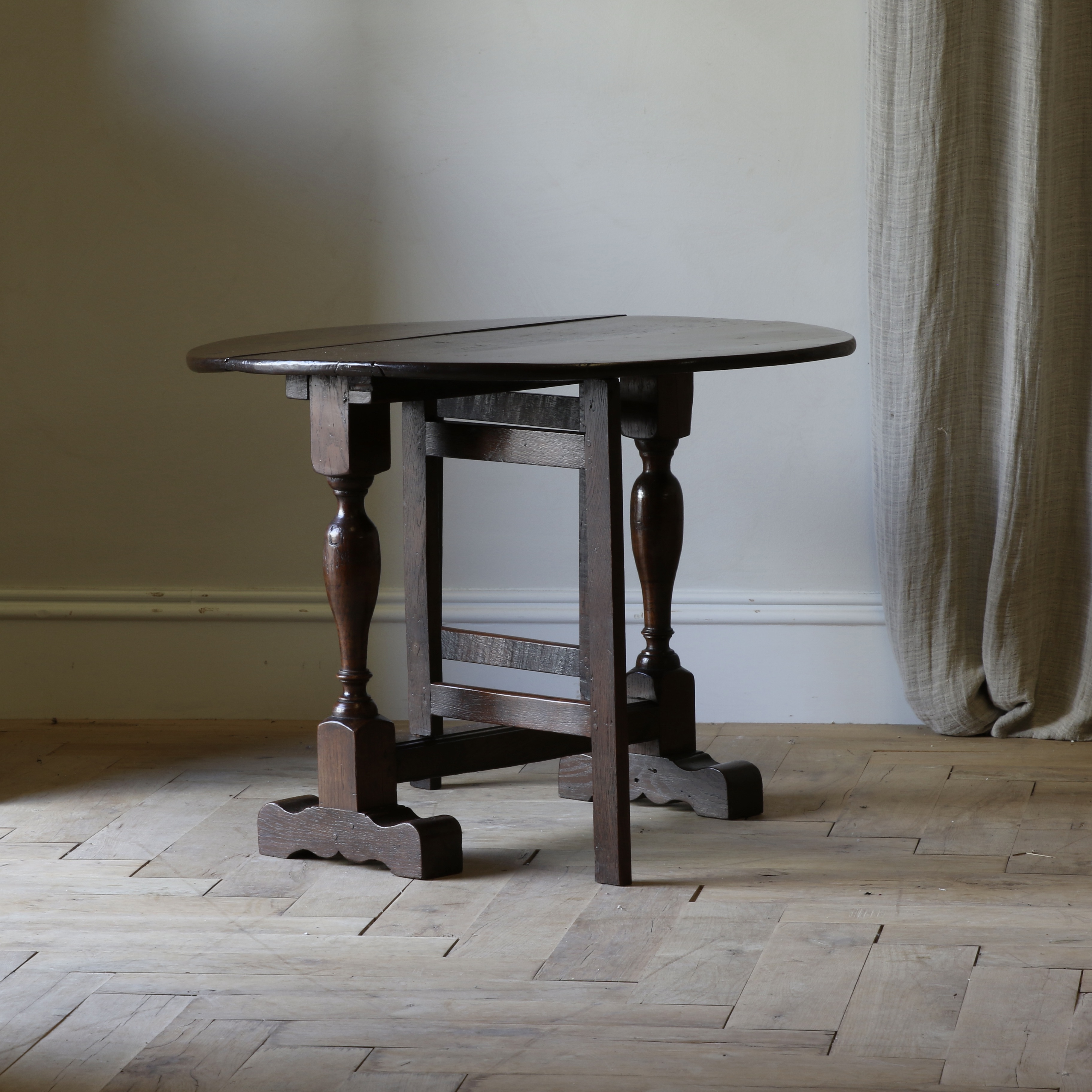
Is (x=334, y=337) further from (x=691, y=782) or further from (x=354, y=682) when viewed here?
(x=691, y=782)

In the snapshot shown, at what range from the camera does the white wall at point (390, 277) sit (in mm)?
2682

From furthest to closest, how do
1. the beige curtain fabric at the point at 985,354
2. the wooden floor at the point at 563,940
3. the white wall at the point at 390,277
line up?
1. the white wall at the point at 390,277
2. the beige curtain fabric at the point at 985,354
3. the wooden floor at the point at 563,940

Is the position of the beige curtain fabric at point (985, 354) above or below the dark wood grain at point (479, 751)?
above

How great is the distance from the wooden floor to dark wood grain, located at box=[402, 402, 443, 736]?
166 mm

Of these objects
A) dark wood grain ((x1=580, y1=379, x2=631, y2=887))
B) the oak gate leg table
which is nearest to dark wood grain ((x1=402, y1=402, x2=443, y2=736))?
the oak gate leg table

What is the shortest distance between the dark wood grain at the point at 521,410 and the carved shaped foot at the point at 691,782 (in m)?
0.48

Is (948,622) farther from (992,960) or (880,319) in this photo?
(992,960)

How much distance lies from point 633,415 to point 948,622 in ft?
2.45

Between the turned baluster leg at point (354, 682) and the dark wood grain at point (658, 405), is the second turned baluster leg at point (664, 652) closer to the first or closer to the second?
the dark wood grain at point (658, 405)

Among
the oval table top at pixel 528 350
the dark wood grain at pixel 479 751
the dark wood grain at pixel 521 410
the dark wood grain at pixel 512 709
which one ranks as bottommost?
the dark wood grain at pixel 479 751

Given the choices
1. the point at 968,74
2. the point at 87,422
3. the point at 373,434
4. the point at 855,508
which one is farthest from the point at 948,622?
the point at 87,422

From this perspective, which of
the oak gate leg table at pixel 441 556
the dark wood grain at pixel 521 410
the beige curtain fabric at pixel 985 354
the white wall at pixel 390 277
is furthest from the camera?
the white wall at pixel 390 277

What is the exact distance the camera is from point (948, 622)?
8.55 ft

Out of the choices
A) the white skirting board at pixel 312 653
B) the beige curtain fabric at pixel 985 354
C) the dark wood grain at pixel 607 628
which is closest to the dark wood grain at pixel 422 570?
the dark wood grain at pixel 607 628
